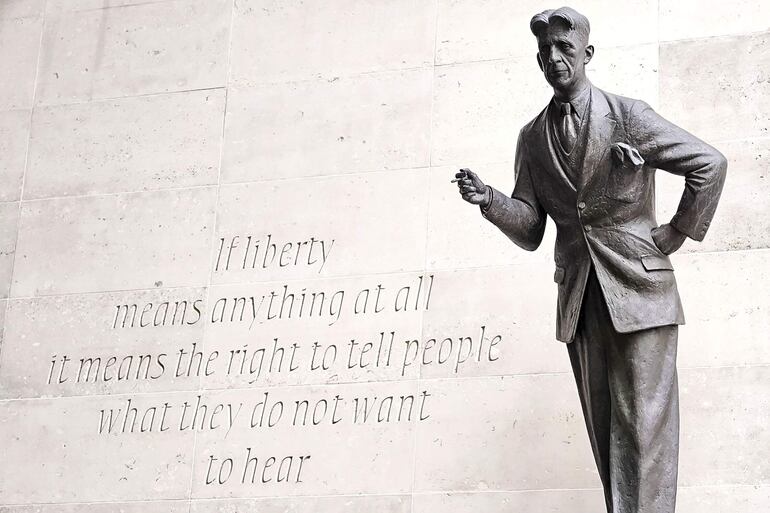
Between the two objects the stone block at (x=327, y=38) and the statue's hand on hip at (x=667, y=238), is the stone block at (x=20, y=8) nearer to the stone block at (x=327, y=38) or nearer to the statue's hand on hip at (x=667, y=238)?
the stone block at (x=327, y=38)

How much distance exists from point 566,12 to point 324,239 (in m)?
3.10

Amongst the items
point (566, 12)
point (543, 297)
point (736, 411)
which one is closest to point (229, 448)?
point (543, 297)

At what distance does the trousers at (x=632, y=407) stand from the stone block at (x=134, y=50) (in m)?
4.16

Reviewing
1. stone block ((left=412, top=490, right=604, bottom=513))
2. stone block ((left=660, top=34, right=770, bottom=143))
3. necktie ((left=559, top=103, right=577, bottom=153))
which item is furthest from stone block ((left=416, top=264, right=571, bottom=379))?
necktie ((left=559, top=103, right=577, bottom=153))

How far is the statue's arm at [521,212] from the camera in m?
7.04

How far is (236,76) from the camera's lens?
10.1 meters

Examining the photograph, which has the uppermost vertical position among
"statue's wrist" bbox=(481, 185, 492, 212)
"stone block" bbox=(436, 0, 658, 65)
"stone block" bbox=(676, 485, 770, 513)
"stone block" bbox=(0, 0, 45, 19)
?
"statue's wrist" bbox=(481, 185, 492, 212)

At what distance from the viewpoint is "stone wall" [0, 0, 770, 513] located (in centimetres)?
868

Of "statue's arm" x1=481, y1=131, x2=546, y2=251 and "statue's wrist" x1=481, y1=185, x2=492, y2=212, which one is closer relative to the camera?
"statue's wrist" x1=481, y1=185, x2=492, y2=212

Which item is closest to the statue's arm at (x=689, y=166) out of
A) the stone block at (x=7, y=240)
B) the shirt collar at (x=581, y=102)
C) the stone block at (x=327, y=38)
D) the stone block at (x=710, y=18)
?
the shirt collar at (x=581, y=102)

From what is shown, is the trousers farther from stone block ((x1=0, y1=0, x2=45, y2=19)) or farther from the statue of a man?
stone block ((x1=0, y1=0, x2=45, y2=19))

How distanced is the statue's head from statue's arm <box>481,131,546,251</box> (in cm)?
44

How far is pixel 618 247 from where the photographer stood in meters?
6.73

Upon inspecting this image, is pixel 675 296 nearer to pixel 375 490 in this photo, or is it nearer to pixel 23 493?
pixel 375 490
